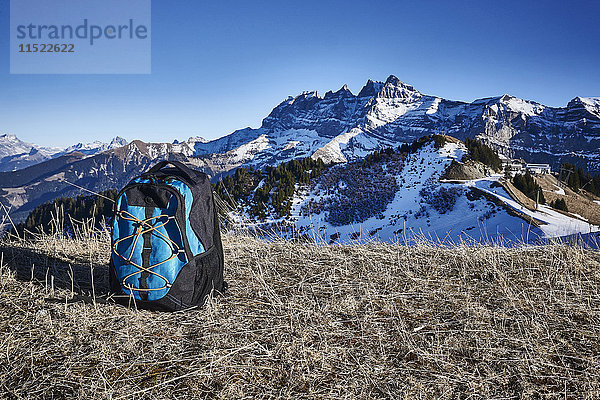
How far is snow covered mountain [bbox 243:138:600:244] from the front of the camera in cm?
2839

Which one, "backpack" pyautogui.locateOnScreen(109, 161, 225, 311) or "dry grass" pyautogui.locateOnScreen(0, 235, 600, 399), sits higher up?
"backpack" pyautogui.locateOnScreen(109, 161, 225, 311)

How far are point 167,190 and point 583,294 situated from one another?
387 centimetres

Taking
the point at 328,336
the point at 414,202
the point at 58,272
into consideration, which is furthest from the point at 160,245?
the point at 414,202

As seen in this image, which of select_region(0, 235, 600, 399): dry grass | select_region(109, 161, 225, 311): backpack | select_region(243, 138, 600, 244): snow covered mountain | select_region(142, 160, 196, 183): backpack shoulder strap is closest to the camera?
select_region(0, 235, 600, 399): dry grass

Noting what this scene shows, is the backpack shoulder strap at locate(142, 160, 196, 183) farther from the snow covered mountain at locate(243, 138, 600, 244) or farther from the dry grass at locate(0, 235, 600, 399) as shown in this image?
the snow covered mountain at locate(243, 138, 600, 244)

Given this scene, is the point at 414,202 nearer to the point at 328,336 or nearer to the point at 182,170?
the point at 182,170

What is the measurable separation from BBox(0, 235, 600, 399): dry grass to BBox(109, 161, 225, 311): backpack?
174mm

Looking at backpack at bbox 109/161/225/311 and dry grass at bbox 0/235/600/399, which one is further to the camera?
backpack at bbox 109/161/225/311

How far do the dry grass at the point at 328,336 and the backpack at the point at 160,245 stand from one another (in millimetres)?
174

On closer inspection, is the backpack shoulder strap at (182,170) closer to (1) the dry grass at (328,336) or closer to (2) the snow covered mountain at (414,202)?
(1) the dry grass at (328,336)

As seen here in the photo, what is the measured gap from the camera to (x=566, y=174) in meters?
52.1

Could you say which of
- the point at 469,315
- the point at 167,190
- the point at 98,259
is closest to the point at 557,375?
the point at 469,315

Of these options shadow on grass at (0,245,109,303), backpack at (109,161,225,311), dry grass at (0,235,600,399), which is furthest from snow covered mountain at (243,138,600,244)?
backpack at (109,161,225,311)

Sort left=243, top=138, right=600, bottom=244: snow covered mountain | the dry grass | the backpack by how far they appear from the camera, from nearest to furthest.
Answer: the dry grass < the backpack < left=243, top=138, right=600, bottom=244: snow covered mountain
